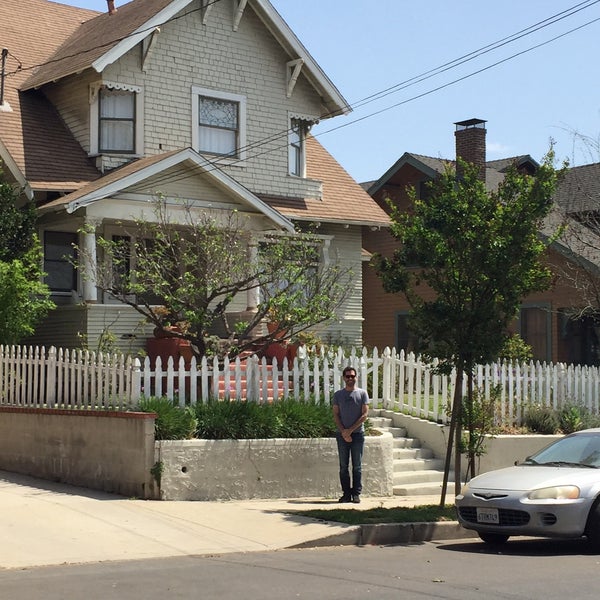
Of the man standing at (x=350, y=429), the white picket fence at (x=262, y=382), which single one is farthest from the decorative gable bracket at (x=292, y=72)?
the man standing at (x=350, y=429)

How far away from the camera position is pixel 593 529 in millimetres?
11062

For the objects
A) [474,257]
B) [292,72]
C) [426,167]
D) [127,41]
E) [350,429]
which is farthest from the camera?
[426,167]

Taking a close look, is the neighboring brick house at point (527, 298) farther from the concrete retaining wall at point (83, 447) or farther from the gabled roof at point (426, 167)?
the concrete retaining wall at point (83, 447)

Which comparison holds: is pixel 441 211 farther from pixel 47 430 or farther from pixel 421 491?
pixel 47 430

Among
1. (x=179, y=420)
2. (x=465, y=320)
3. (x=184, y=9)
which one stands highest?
(x=184, y=9)

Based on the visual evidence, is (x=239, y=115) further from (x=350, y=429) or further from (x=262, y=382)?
(x=350, y=429)

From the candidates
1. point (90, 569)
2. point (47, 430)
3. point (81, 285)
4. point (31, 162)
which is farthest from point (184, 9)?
point (90, 569)

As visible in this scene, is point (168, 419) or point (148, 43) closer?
point (168, 419)

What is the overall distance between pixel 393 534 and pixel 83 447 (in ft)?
15.6

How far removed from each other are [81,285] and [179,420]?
7.70 meters

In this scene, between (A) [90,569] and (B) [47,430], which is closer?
(A) [90,569]

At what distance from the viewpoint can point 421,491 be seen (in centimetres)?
1606

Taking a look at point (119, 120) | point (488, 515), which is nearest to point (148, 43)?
point (119, 120)

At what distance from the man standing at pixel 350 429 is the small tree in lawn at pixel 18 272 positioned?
20.3 ft
